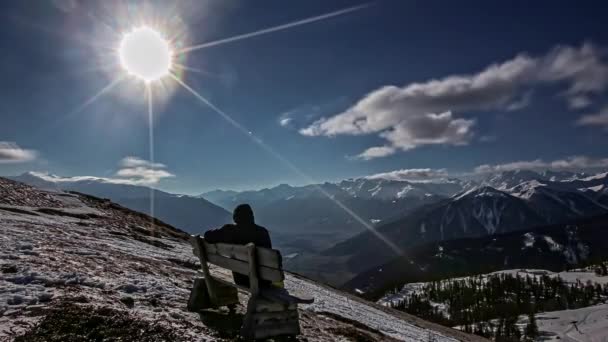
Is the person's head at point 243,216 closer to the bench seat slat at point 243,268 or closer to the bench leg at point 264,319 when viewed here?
the bench seat slat at point 243,268

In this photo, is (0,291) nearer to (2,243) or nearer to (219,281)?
(219,281)

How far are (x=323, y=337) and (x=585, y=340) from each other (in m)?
247

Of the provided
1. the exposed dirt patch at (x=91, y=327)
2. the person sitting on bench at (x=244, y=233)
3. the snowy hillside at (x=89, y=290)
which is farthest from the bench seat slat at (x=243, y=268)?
the exposed dirt patch at (x=91, y=327)

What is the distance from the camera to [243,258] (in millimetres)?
8836

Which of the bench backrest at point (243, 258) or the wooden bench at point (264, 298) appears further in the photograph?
the wooden bench at point (264, 298)

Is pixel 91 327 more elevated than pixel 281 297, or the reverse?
pixel 281 297

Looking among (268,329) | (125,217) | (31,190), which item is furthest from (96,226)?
(268,329)

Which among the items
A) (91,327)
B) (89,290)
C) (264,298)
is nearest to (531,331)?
(264,298)

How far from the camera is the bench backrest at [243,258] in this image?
7758mm

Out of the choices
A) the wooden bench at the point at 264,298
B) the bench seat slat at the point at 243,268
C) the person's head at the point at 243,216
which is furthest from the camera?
the person's head at the point at 243,216

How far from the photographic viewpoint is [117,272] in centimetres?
1275

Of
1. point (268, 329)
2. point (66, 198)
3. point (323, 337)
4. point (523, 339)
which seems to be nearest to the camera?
point (268, 329)

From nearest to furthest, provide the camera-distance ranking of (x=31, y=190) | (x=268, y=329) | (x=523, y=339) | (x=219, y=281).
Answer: (x=268, y=329)
(x=219, y=281)
(x=31, y=190)
(x=523, y=339)

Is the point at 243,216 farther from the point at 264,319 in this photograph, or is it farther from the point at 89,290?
the point at 89,290
